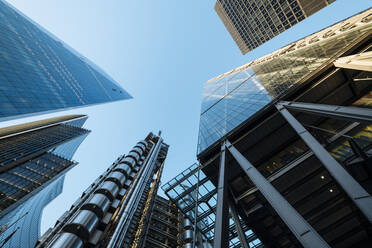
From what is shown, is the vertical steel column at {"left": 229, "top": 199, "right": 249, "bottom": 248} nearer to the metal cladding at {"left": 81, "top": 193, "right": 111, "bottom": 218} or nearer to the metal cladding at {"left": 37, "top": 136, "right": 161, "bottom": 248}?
the metal cladding at {"left": 37, "top": 136, "right": 161, "bottom": 248}

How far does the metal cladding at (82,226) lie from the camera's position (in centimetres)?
1469

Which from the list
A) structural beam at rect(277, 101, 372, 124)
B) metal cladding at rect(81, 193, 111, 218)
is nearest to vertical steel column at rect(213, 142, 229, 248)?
structural beam at rect(277, 101, 372, 124)

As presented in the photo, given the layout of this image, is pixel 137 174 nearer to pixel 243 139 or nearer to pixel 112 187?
pixel 112 187

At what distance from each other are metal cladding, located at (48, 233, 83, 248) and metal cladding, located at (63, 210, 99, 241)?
502 mm

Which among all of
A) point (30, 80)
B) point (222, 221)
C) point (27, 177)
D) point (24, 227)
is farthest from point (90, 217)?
point (24, 227)

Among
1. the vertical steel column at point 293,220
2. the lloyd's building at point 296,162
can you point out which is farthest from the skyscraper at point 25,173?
the vertical steel column at point 293,220

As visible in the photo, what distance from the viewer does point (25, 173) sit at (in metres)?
47.8

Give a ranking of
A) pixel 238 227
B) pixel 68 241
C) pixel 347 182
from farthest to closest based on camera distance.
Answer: pixel 68 241
pixel 238 227
pixel 347 182

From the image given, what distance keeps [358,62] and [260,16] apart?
297 feet

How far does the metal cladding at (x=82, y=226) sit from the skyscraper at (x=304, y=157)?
26.0 ft

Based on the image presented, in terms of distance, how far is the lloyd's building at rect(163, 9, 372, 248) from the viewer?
9.21 metres

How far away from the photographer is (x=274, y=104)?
15820 millimetres

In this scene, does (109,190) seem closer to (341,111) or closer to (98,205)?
(98,205)

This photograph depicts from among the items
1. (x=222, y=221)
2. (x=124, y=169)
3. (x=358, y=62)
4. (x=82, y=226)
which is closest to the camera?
(x=222, y=221)
